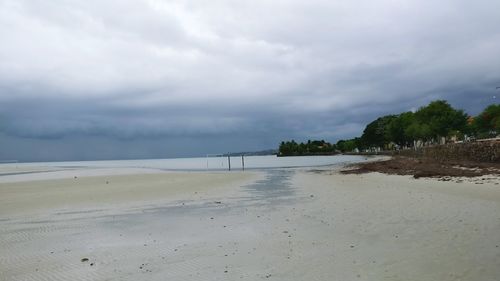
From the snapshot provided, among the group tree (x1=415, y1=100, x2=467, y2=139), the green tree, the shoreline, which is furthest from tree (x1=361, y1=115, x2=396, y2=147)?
the shoreline

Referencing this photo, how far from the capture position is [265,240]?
1105cm

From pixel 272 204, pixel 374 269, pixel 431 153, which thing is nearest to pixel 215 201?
pixel 272 204

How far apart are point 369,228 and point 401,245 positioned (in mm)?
2379

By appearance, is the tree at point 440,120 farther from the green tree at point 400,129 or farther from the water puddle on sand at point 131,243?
the water puddle on sand at point 131,243

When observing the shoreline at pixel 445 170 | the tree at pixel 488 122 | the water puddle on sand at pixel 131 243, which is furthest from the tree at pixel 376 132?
the water puddle on sand at pixel 131 243

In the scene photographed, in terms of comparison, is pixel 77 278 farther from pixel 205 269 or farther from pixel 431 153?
pixel 431 153

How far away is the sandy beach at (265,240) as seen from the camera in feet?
26.7

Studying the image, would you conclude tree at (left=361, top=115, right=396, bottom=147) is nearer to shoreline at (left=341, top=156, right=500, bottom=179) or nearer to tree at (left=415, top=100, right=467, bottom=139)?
tree at (left=415, top=100, right=467, bottom=139)

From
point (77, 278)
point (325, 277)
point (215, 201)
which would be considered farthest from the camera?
point (215, 201)

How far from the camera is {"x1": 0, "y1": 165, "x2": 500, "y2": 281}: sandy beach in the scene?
26.7ft

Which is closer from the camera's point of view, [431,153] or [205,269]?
[205,269]

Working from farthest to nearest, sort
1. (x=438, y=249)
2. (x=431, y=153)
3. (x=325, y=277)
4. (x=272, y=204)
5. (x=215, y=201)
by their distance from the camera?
(x=431, y=153) → (x=215, y=201) → (x=272, y=204) → (x=438, y=249) → (x=325, y=277)

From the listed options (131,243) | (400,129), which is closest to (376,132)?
(400,129)

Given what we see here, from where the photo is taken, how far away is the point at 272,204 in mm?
19156
